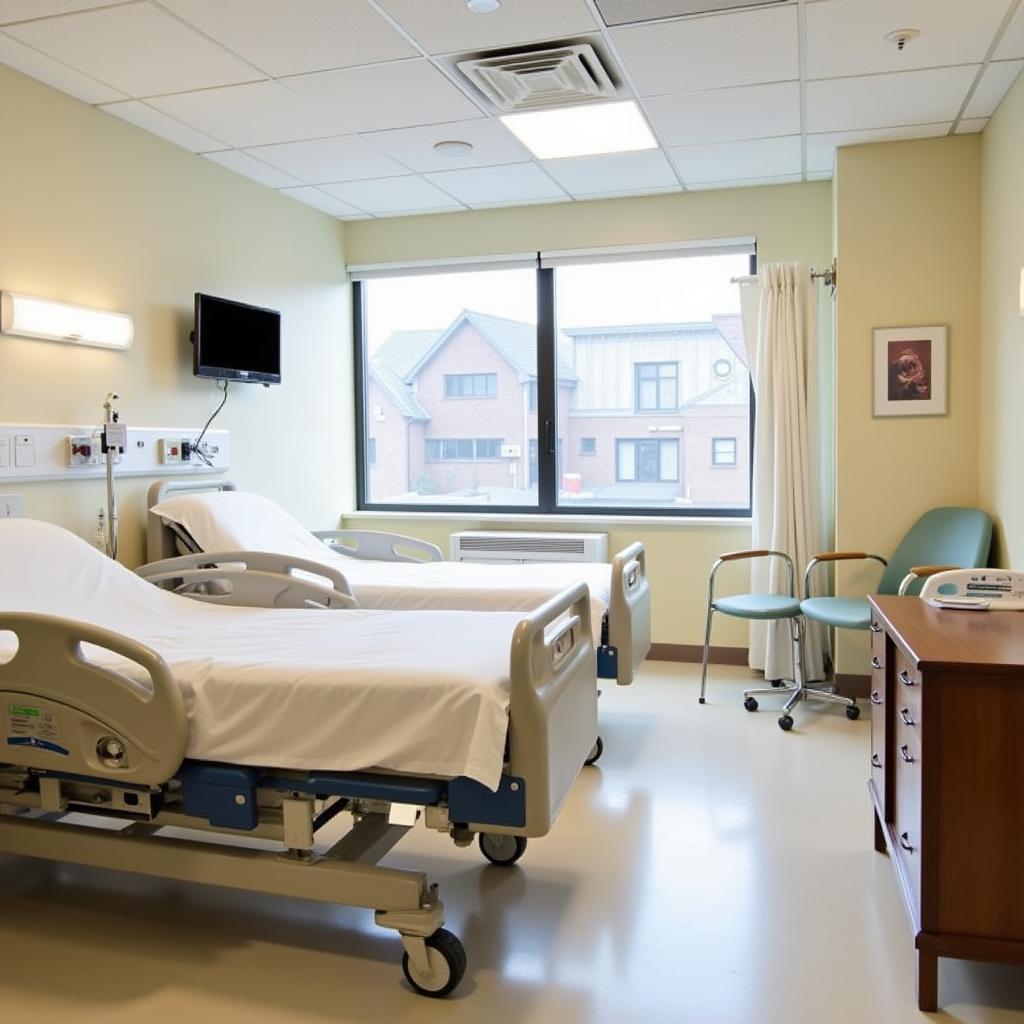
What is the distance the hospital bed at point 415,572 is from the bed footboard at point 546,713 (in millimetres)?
896

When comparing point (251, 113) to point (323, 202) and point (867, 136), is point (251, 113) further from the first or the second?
point (867, 136)

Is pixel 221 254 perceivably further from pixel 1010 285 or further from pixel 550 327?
pixel 1010 285

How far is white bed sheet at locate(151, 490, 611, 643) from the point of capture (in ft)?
11.8

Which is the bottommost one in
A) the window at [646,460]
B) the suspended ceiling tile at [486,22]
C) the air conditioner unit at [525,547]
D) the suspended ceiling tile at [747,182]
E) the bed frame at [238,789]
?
the bed frame at [238,789]

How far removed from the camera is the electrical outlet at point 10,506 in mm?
3248

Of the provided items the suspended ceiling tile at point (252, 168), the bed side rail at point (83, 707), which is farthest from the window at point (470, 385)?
the bed side rail at point (83, 707)

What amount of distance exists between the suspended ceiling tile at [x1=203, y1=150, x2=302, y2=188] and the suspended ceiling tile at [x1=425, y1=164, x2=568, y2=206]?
0.74 m

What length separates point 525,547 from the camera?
5.29 meters

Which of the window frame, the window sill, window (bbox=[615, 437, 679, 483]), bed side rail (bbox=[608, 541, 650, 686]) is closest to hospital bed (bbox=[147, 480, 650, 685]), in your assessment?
bed side rail (bbox=[608, 541, 650, 686])

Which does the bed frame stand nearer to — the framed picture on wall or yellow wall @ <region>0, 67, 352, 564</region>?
yellow wall @ <region>0, 67, 352, 564</region>

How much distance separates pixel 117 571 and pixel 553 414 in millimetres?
2935

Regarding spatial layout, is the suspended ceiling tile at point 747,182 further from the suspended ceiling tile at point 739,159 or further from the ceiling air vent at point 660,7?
the ceiling air vent at point 660,7

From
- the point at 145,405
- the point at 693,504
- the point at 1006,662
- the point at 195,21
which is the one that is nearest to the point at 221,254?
the point at 145,405

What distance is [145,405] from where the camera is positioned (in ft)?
13.0
